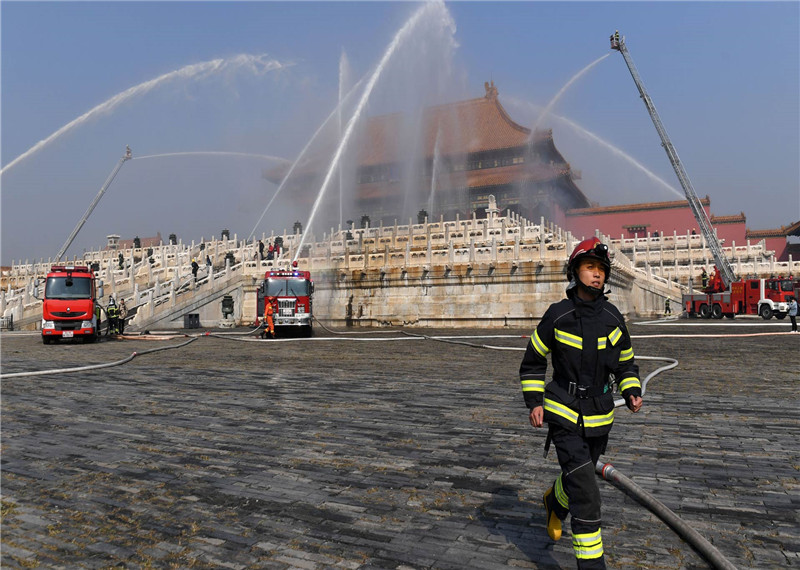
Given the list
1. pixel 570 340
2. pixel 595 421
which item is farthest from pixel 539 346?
pixel 595 421

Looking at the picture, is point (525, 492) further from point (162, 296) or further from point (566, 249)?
point (162, 296)

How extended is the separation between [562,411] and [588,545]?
66 cm

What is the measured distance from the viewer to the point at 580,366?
3.30 m

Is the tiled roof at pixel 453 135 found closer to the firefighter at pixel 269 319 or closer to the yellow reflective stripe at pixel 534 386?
the firefighter at pixel 269 319

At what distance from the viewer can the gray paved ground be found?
3.44m

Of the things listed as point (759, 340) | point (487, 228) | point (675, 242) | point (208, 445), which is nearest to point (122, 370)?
point (208, 445)

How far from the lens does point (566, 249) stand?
26.2 m

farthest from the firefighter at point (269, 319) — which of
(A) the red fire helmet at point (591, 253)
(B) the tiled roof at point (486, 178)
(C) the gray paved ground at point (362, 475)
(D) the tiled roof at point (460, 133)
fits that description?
(D) the tiled roof at point (460, 133)

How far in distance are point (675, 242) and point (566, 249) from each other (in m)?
27.5

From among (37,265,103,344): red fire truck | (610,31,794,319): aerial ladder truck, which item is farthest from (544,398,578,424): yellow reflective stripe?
(610,31,794,319): aerial ladder truck

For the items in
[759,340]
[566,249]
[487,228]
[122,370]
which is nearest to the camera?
[122,370]

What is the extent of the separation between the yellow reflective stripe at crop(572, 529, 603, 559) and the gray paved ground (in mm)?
337

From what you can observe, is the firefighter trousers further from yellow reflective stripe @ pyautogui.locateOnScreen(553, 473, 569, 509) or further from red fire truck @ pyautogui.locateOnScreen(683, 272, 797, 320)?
red fire truck @ pyautogui.locateOnScreen(683, 272, 797, 320)

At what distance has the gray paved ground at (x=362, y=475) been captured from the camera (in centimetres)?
344
